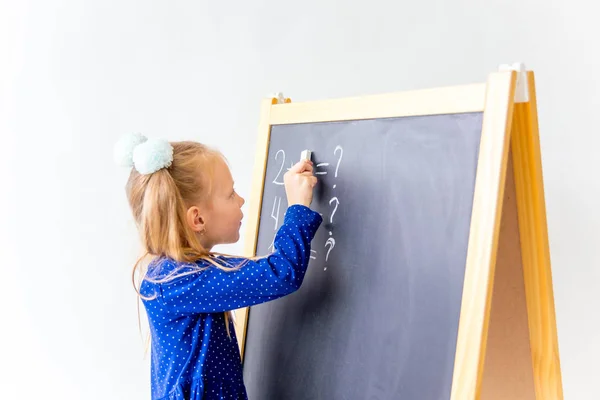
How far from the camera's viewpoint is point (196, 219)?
57.0 inches

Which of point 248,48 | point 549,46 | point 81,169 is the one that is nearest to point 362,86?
point 248,48

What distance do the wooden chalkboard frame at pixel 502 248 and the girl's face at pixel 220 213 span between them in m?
0.25

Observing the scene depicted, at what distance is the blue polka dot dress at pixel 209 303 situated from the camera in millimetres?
1348

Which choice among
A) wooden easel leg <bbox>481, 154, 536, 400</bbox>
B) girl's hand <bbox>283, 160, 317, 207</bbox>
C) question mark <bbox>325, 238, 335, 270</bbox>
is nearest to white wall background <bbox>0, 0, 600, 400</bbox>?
girl's hand <bbox>283, 160, 317, 207</bbox>

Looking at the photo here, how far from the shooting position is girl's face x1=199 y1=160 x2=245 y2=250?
1.47 meters

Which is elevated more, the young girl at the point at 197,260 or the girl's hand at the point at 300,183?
the girl's hand at the point at 300,183

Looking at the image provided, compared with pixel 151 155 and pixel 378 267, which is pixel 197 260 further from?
pixel 378 267

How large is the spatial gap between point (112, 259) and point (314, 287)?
4.06 feet

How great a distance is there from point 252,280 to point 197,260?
0.47ft

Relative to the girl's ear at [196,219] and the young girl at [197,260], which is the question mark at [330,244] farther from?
the girl's ear at [196,219]

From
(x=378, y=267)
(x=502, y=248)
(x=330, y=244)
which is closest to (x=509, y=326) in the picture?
(x=502, y=248)

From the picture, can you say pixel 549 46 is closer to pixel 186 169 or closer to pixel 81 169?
pixel 186 169

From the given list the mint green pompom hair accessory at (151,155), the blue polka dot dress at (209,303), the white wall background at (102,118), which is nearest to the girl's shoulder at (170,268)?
the blue polka dot dress at (209,303)

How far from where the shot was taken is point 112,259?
246 cm
